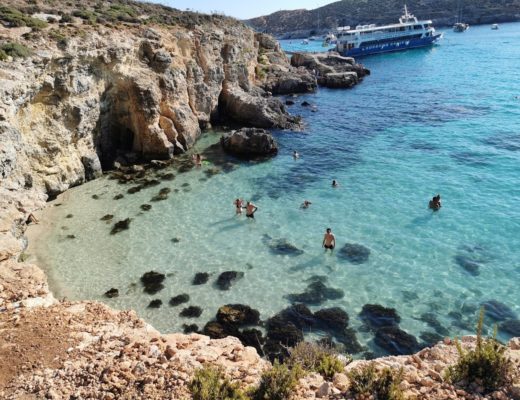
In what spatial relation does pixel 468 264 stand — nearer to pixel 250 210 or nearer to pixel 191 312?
pixel 250 210

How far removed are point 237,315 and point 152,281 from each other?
4.99m

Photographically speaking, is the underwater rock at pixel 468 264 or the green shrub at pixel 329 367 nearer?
the green shrub at pixel 329 367

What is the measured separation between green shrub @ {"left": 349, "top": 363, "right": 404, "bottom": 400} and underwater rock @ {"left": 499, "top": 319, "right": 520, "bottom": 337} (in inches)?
377

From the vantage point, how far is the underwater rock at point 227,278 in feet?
63.3

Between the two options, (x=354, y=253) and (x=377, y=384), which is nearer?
(x=377, y=384)

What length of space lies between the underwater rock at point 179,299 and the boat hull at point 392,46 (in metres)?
92.1

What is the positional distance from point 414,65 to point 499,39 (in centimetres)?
4143

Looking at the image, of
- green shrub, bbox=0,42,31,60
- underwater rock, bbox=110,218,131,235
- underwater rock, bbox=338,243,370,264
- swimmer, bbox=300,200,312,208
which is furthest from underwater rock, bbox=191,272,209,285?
green shrub, bbox=0,42,31,60

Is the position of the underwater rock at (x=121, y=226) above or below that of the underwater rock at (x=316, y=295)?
above

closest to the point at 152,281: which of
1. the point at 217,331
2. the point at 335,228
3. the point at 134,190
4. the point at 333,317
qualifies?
the point at 217,331

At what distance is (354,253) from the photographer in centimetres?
2153

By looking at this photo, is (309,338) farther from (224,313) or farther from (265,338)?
(224,313)

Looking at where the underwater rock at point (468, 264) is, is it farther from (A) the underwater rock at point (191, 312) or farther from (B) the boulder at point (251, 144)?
(B) the boulder at point (251, 144)

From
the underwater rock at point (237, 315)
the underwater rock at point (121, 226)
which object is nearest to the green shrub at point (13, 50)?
the underwater rock at point (121, 226)
